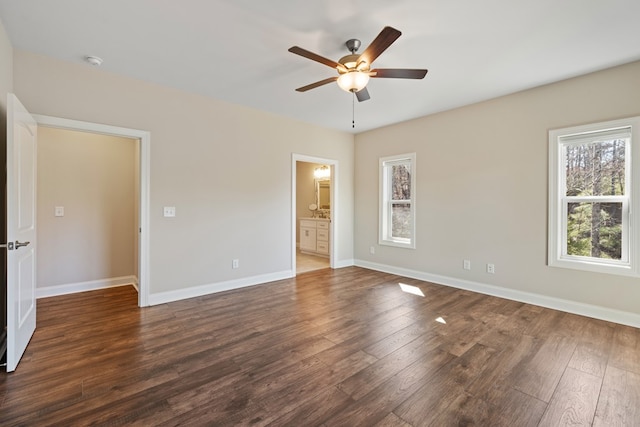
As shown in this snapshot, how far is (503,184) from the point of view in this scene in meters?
3.88

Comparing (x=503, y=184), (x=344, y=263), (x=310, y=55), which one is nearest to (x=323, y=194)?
(x=344, y=263)

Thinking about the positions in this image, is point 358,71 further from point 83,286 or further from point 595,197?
point 83,286

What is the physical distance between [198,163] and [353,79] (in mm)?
2423

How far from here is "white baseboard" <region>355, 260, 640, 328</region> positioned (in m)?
3.04

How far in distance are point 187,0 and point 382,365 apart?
308 cm

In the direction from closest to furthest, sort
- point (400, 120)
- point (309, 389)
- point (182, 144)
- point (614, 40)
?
point (309, 389)
point (614, 40)
point (182, 144)
point (400, 120)

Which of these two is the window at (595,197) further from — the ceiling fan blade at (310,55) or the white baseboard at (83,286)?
the white baseboard at (83,286)

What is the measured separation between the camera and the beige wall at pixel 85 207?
3861 millimetres

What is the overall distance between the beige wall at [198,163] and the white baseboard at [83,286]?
1.25 m

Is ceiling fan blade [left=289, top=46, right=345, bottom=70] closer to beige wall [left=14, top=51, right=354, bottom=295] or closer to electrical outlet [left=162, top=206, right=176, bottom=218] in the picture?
beige wall [left=14, top=51, right=354, bottom=295]

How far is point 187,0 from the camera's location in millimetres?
2102

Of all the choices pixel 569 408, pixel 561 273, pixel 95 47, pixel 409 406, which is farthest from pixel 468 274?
pixel 95 47

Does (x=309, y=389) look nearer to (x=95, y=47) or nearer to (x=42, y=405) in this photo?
(x=42, y=405)

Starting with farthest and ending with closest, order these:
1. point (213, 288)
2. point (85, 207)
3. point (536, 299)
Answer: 1. point (85, 207)
2. point (213, 288)
3. point (536, 299)
